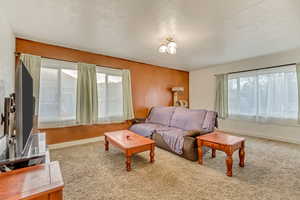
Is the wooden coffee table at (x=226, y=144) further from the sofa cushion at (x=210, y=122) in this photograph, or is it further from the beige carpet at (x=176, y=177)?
the sofa cushion at (x=210, y=122)

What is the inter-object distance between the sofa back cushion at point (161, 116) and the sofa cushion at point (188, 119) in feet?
0.55

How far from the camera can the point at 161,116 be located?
4.00 metres

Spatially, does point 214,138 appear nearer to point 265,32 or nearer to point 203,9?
point 203,9

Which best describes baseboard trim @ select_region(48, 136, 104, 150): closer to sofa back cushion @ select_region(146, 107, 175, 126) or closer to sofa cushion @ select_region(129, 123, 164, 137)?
sofa cushion @ select_region(129, 123, 164, 137)

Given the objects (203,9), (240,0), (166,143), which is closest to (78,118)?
(166,143)

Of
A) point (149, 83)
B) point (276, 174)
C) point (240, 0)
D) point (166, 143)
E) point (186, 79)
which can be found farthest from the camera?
point (186, 79)

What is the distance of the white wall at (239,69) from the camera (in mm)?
3615

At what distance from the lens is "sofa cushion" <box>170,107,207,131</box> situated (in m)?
3.14

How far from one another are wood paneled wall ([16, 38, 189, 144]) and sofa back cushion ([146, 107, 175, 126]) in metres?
0.51

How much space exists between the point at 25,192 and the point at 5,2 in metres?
2.40

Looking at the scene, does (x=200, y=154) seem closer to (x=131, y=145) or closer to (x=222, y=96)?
(x=131, y=145)

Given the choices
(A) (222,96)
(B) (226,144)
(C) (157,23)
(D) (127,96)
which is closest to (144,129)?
(D) (127,96)

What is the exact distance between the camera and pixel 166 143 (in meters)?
2.97

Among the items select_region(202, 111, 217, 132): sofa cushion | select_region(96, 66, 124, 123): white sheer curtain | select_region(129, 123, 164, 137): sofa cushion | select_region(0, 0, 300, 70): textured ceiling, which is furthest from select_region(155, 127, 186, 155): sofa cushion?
select_region(0, 0, 300, 70): textured ceiling
